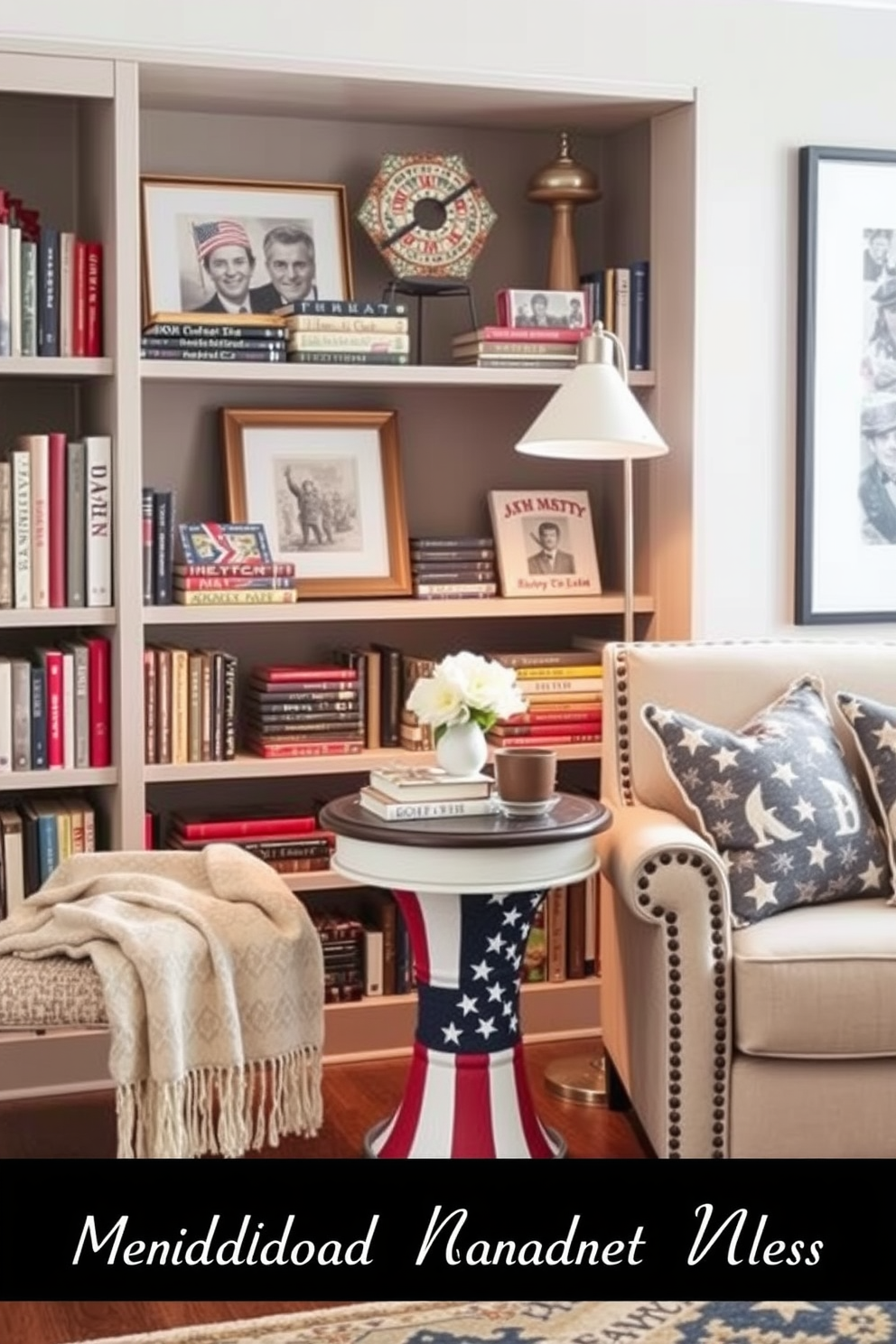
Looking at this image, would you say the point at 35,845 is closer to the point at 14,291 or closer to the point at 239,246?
the point at 14,291

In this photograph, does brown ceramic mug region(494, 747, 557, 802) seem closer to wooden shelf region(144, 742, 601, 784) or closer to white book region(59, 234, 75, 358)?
wooden shelf region(144, 742, 601, 784)

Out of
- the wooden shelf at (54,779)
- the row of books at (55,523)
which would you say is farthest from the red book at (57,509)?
the wooden shelf at (54,779)

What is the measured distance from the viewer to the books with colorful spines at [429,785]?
3.55m

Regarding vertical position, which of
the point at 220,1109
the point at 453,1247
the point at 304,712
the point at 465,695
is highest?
the point at 465,695

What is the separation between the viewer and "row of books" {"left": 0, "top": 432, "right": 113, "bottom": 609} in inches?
161

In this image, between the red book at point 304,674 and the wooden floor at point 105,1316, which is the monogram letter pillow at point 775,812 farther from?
the wooden floor at point 105,1316

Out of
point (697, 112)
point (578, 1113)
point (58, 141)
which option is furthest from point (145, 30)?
point (578, 1113)

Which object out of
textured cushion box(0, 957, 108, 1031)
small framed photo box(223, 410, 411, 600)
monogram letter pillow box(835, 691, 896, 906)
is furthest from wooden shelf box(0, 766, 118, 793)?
monogram letter pillow box(835, 691, 896, 906)

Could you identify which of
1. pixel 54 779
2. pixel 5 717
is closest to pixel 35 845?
pixel 54 779

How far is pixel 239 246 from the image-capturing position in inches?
175

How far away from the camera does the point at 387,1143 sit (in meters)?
3.67

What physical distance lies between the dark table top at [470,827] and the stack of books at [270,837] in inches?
27.8

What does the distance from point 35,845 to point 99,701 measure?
1.07 ft

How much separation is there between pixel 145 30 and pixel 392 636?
4.89ft
